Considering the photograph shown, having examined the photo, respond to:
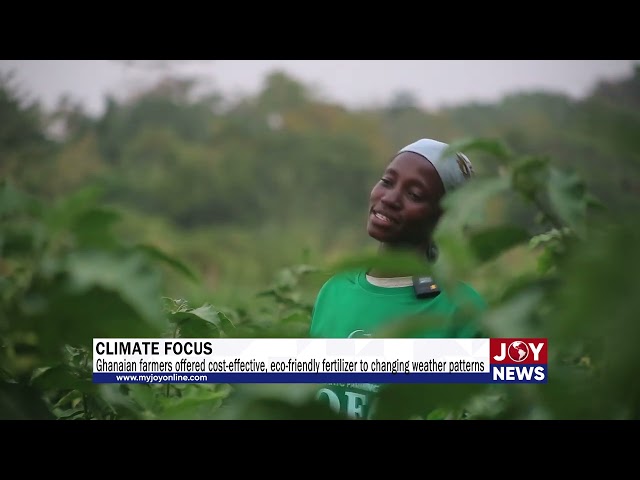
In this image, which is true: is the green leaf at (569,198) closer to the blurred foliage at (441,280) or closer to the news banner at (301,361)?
the blurred foliage at (441,280)

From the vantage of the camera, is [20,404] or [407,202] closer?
[20,404]

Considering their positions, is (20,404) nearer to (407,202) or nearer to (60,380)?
(60,380)

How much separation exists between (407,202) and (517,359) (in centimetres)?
54

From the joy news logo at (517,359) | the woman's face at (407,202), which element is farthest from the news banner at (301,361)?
the woman's face at (407,202)

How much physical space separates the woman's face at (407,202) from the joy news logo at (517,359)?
469 millimetres

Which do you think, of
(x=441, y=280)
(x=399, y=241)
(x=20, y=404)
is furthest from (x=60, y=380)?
(x=399, y=241)

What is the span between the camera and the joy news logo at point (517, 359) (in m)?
0.74

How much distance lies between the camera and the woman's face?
1.30 m

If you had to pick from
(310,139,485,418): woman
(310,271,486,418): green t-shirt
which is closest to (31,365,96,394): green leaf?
(310,271,486,418): green t-shirt

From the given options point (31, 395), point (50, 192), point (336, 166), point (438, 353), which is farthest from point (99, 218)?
point (336, 166)

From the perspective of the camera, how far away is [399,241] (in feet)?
4.42

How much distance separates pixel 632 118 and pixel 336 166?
39.0ft

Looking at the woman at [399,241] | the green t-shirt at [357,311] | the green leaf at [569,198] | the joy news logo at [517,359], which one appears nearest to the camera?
the green leaf at [569,198]
